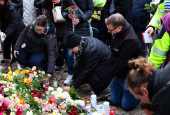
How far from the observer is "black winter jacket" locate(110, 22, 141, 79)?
3252 mm

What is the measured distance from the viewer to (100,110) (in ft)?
9.47

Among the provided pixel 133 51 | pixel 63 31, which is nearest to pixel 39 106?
pixel 133 51

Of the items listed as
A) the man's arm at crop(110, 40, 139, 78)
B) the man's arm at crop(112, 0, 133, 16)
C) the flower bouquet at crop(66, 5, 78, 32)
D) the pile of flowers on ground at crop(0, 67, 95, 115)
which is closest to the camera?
the pile of flowers on ground at crop(0, 67, 95, 115)

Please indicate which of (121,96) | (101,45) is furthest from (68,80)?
(121,96)

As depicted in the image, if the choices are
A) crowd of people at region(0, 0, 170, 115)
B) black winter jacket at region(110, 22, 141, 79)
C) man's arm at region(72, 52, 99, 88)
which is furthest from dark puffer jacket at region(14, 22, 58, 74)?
black winter jacket at region(110, 22, 141, 79)

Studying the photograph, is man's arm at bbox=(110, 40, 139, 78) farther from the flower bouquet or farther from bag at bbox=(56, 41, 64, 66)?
bag at bbox=(56, 41, 64, 66)

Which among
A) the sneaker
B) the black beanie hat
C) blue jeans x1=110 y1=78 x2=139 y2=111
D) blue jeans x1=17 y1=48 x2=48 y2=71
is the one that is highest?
the black beanie hat

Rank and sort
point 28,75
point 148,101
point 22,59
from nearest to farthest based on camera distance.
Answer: point 148,101 → point 28,75 → point 22,59

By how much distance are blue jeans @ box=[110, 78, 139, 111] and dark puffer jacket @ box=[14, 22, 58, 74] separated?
1.25 meters

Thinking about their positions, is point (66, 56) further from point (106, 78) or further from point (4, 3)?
point (4, 3)

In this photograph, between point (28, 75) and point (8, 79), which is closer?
point (8, 79)

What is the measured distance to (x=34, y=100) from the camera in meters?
2.85

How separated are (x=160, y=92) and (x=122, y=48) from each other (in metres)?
1.99

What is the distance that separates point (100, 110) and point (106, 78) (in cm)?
109
